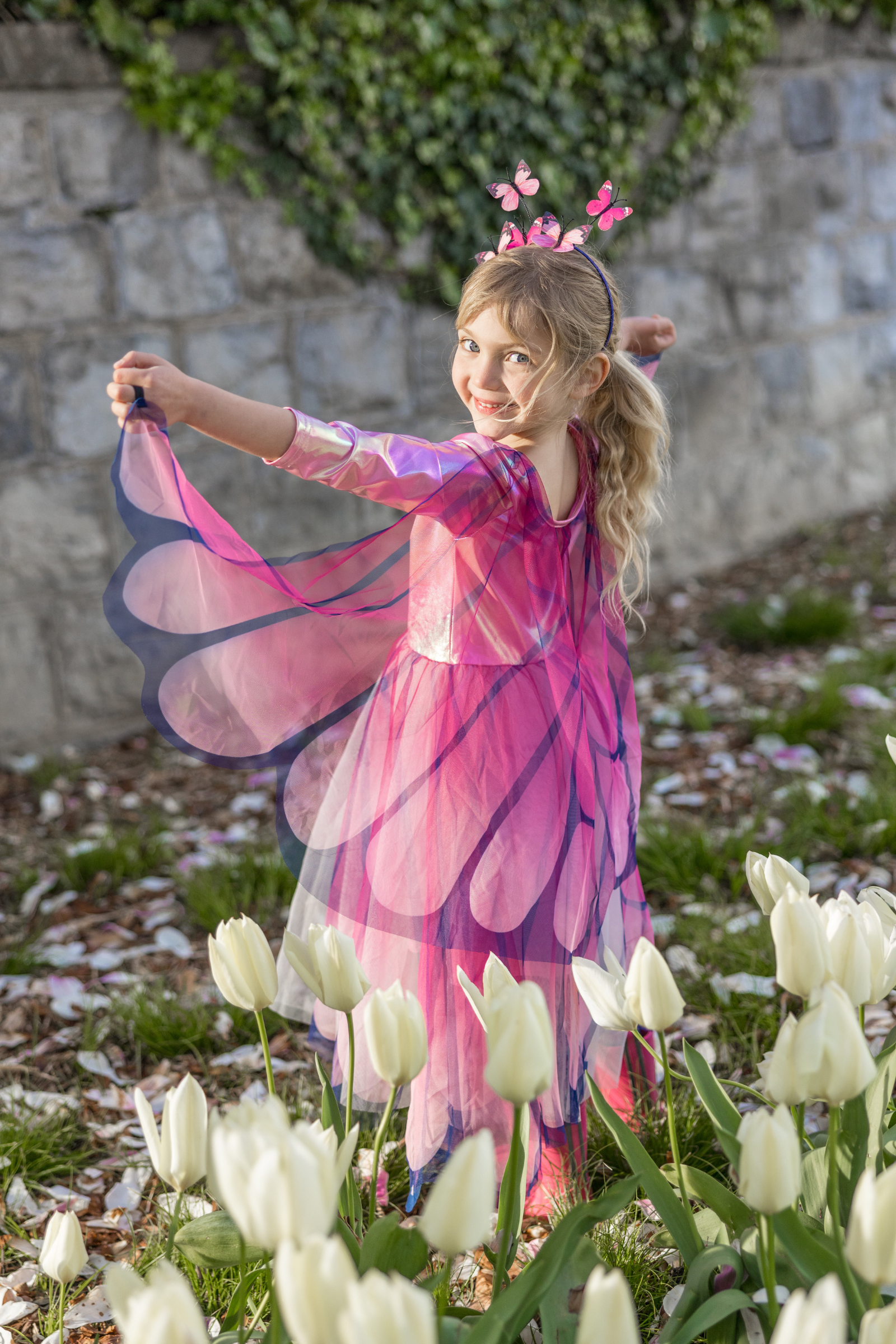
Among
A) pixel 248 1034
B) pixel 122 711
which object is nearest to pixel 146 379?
pixel 248 1034

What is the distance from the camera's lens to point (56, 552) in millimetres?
3127

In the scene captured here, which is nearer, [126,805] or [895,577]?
[126,805]

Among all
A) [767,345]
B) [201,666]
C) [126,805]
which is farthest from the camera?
[767,345]

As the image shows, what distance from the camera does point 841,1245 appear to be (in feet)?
2.89

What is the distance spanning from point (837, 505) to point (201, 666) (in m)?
4.10

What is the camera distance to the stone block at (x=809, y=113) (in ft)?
14.3

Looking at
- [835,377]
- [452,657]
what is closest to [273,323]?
[452,657]

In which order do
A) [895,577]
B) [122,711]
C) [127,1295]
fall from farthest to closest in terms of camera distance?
[895,577] < [122,711] < [127,1295]

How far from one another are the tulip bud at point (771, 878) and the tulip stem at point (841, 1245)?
20cm

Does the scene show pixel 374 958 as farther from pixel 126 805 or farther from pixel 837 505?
pixel 837 505

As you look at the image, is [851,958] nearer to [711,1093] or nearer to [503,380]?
[711,1093]

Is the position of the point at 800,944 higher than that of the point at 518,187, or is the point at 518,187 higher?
the point at 518,187

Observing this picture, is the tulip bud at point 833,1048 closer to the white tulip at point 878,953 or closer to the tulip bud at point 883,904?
the white tulip at point 878,953

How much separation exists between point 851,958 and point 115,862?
2.02 m
